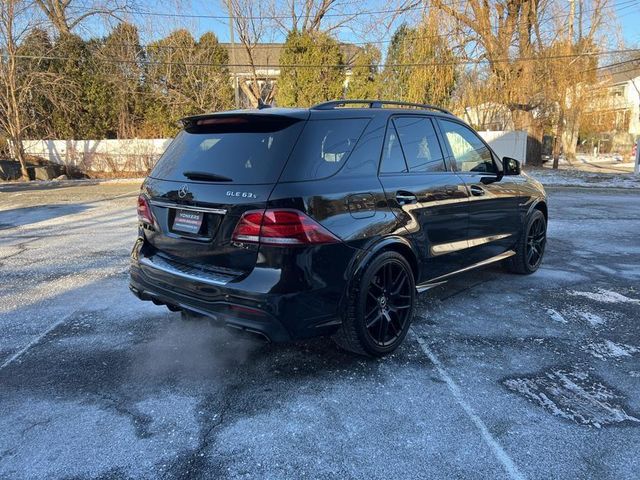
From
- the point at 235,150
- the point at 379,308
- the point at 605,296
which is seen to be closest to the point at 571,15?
the point at 605,296

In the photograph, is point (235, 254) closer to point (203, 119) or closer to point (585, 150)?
point (203, 119)

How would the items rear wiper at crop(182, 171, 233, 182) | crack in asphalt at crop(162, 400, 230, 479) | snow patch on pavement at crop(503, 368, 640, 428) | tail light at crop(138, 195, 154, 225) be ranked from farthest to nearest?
tail light at crop(138, 195, 154, 225) < rear wiper at crop(182, 171, 233, 182) < snow patch on pavement at crop(503, 368, 640, 428) < crack in asphalt at crop(162, 400, 230, 479)

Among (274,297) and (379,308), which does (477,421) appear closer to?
(379,308)

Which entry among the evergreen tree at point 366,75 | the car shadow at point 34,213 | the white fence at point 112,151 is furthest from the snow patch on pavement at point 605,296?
the evergreen tree at point 366,75

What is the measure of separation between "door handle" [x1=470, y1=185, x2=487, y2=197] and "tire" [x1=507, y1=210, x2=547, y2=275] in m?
1.12

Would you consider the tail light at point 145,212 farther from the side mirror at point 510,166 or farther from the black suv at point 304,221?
the side mirror at point 510,166

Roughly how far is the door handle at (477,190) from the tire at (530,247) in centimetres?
112

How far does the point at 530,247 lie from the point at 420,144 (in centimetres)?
242

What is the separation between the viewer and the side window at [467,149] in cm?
434

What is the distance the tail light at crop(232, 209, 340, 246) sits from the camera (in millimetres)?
Result: 2801

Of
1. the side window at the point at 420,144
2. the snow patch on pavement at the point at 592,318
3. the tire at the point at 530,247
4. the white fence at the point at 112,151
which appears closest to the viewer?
the side window at the point at 420,144

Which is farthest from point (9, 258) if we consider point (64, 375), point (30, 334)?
point (64, 375)

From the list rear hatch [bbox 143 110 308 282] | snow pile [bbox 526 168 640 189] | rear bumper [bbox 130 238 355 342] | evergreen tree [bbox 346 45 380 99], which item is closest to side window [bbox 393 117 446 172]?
rear hatch [bbox 143 110 308 282]

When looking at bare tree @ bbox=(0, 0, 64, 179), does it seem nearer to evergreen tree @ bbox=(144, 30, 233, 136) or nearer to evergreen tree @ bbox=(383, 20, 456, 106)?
evergreen tree @ bbox=(144, 30, 233, 136)
